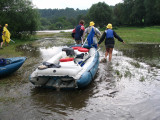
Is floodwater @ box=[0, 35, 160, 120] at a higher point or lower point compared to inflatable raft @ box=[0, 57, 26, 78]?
lower

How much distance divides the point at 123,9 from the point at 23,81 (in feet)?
193

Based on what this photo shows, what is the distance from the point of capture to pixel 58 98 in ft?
16.3

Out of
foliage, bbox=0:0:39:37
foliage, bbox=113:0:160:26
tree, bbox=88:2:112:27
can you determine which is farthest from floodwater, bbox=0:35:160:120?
tree, bbox=88:2:112:27

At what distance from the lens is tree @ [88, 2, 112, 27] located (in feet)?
196

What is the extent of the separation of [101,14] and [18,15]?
137 ft

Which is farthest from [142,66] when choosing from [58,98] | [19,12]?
[19,12]

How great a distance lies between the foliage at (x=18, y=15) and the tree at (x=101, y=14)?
40.5m

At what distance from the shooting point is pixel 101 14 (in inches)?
2324

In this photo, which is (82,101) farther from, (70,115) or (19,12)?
(19,12)

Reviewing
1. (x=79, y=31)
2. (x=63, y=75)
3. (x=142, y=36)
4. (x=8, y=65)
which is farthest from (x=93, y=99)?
(x=142, y=36)

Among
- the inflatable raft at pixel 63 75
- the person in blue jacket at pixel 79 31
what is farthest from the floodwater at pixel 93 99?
the person in blue jacket at pixel 79 31

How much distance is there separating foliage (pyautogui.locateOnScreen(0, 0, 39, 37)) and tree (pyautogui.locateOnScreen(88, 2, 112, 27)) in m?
40.5

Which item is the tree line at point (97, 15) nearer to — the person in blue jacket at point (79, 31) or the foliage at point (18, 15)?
the foliage at point (18, 15)

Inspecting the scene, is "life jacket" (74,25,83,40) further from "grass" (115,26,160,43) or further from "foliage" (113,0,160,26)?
"foliage" (113,0,160,26)
